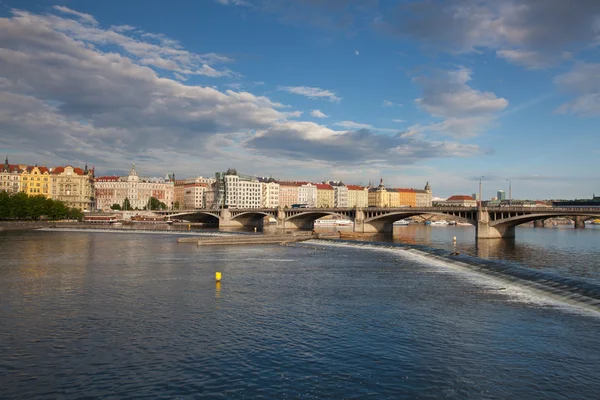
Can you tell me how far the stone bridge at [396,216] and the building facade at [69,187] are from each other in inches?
1358

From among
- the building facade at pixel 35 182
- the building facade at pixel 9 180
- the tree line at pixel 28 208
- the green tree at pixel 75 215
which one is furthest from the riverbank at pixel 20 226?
the building facade at pixel 35 182

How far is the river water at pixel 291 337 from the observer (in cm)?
1645

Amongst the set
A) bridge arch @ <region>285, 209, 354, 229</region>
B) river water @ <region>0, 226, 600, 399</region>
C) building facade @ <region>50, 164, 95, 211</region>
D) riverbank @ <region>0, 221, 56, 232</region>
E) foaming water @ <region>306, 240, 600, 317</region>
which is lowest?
→ river water @ <region>0, 226, 600, 399</region>

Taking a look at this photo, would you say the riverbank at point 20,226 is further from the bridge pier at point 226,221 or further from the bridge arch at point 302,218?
the bridge arch at point 302,218

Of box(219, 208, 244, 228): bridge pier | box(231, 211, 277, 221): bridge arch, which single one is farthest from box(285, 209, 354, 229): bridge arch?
box(219, 208, 244, 228): bridge pier

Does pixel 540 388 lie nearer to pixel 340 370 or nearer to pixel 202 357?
pixel 340 370

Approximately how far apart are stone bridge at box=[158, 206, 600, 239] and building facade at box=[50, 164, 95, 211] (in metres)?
34.5

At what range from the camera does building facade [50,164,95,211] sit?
19062cm

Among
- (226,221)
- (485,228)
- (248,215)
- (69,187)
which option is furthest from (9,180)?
(485,228)

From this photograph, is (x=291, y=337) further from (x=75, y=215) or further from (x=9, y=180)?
(x=9, y=180)

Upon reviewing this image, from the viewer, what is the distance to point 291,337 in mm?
22250

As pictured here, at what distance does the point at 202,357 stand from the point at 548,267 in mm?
42886

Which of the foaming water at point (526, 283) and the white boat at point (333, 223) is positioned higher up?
the white boat at point (333, 223)

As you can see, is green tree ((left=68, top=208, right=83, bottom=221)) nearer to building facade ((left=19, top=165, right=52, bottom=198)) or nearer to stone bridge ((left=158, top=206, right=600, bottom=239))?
stone bridge ((left=158, top=206, right=600, bottom=239))
